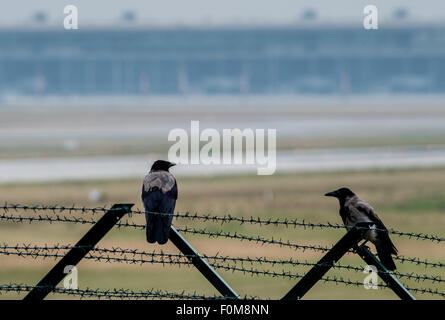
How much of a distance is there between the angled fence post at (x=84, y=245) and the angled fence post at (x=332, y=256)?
1.07 metres

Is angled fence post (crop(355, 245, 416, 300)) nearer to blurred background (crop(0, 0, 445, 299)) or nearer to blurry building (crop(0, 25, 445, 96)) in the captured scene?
blurred background (crop(0, 0, 445, 299))

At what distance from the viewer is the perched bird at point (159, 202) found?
5578mm

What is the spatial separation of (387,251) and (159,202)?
1.56m

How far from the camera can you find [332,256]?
4.90 metres

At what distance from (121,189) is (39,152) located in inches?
621

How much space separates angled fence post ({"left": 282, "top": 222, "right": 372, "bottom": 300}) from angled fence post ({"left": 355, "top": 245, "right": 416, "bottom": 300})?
135 mm

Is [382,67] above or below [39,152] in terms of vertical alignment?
above

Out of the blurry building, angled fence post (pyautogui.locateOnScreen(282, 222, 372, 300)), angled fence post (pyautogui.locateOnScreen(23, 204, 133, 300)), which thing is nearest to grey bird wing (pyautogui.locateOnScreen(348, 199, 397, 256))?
angled fence post (pyautogui.locateOnScreen(282, 222, 372, 300))

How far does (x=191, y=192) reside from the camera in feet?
83.8

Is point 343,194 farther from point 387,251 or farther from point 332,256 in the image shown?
point 332,256
